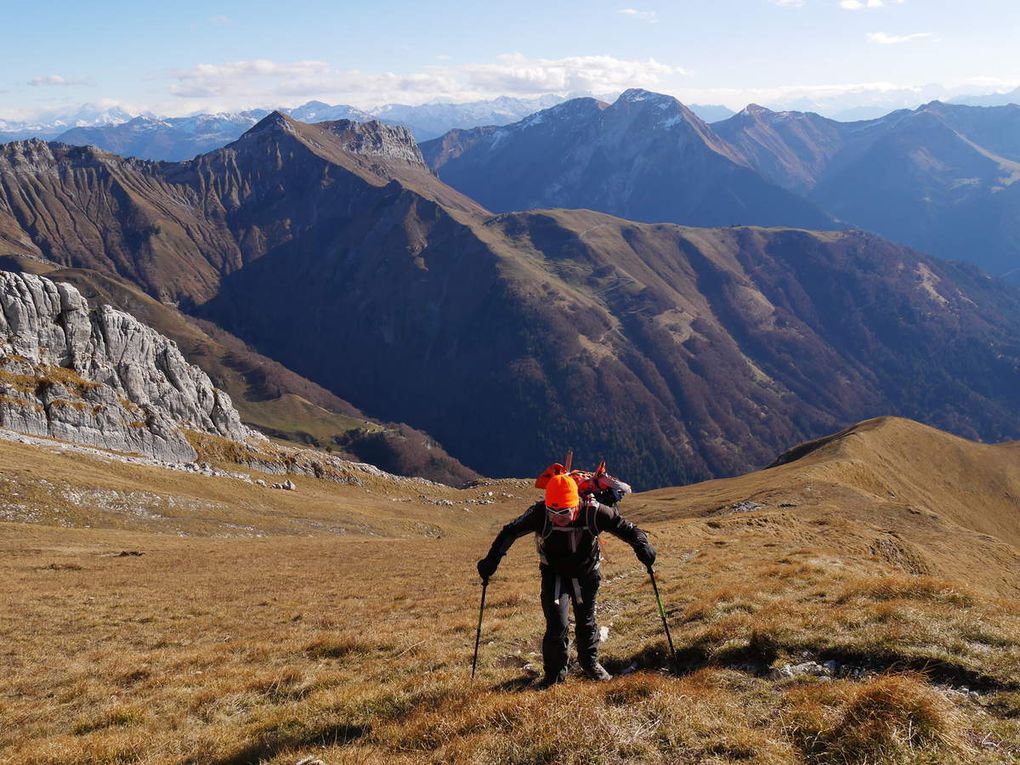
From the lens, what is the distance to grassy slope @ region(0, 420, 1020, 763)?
868 centimetres

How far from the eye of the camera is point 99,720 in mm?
11984

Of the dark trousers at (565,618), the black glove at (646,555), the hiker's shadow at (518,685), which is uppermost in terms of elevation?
the black glove at (646,555)

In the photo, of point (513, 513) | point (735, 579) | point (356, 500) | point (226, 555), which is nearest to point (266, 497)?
point (356, 500)

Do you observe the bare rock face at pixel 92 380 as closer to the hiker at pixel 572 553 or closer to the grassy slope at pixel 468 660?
the grassy slope at pixel 468 660

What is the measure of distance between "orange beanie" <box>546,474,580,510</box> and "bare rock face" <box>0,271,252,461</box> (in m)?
83.4

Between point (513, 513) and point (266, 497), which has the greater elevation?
point (266, 497)

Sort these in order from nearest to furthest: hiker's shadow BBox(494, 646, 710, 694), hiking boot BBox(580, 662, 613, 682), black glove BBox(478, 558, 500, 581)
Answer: hiking boot BBox(580, 662, 613, 682)
hiker's shadow BBox(494, 646, 710, 694)
black glove BBox(478, 558, 500, 581)

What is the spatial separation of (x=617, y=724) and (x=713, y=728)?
1379mm

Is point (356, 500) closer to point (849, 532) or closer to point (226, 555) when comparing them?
point (226, 555)

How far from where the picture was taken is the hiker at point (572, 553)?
1230 cm

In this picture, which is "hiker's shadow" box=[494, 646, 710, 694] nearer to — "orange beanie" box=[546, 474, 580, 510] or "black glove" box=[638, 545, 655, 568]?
"black glove" box=[638, 545, 655, 568]

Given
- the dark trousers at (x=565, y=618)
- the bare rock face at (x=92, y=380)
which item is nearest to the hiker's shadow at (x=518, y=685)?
the dark trousers at (x=565, y=618)

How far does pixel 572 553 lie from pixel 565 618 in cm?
130

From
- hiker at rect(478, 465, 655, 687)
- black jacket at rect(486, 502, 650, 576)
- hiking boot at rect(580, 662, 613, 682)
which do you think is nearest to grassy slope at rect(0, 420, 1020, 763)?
hiking boot at rect(580, 662, 613, 682)
